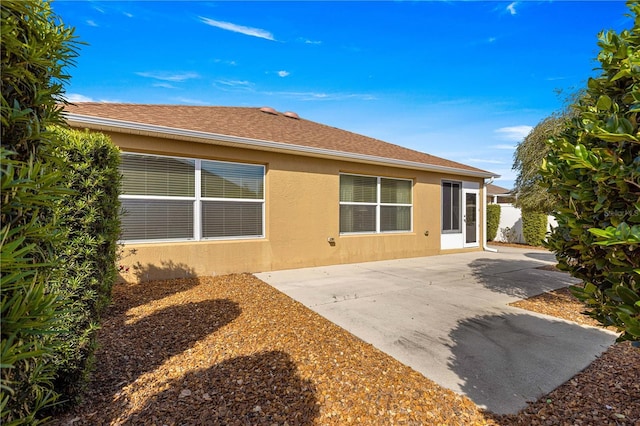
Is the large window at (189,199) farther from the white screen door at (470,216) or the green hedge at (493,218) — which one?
the green hedge at (493,218)

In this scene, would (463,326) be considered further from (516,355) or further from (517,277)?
(517,277)

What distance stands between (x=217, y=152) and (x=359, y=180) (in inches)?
171

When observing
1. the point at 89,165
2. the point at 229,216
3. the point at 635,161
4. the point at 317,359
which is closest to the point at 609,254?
the point at 635,161

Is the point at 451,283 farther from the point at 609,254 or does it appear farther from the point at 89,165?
the point at 89,165

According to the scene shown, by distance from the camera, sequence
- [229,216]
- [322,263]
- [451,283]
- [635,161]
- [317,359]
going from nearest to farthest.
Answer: [635,161], [317,359], [451,283], [229,216], [322,263]

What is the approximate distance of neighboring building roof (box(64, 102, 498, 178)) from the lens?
559cm

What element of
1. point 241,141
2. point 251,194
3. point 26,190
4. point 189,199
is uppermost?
point 241,141

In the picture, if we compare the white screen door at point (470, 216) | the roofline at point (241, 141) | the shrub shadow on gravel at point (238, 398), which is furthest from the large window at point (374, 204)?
the shrub shadow on gravel at point (238, 398)

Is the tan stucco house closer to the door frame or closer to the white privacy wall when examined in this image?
the door frame

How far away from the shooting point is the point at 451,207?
1128 centimetres

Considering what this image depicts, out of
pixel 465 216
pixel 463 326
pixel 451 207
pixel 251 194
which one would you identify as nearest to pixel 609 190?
pixel 463 326

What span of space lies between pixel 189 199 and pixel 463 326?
581 centimetres

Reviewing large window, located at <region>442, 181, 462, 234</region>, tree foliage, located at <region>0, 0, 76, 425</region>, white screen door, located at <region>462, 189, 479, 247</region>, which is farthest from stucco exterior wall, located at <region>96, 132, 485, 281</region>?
tree foliage, located at <region>0, 0, 76, 425</region>

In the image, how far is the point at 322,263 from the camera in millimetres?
8195
